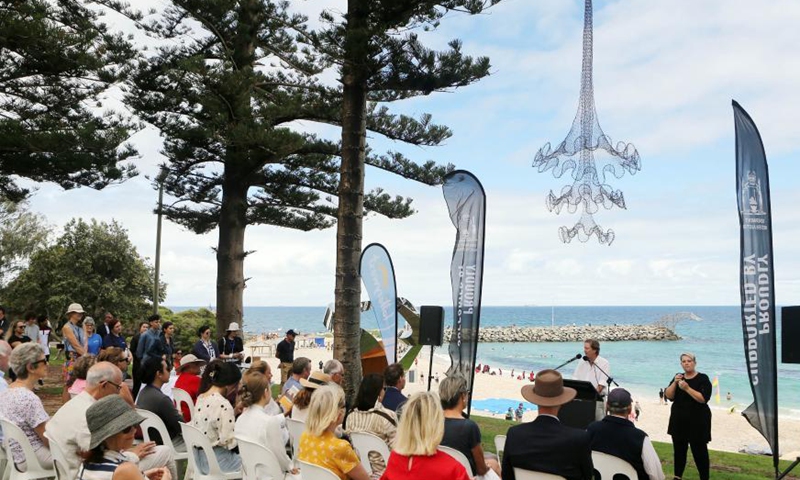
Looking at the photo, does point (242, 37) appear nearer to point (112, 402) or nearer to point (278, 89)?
point (278, 89)

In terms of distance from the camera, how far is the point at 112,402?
2525 mm

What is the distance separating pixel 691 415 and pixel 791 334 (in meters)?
0.98

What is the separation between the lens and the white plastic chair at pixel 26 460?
3.84m

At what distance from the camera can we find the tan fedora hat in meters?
3.35

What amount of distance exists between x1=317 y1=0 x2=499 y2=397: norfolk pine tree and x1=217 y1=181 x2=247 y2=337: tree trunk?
206 inches

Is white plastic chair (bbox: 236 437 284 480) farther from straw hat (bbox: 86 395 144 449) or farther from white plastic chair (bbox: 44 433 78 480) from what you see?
straw hat (bbox: 86 395 144 449)

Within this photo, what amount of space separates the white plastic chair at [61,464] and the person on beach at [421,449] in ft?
5.26

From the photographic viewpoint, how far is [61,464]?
338 cm

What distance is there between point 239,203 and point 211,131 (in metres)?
2.20

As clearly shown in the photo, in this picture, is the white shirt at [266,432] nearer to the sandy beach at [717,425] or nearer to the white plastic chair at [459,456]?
the white plastic chair at [459,456]

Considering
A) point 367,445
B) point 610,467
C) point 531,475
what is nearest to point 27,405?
point 367,445

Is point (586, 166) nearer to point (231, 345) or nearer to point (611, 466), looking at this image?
point (231, 345)

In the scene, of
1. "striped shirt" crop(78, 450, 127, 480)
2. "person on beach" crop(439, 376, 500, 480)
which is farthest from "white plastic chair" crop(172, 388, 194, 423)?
"striped shirt" crop(78, 450, 127, 480)

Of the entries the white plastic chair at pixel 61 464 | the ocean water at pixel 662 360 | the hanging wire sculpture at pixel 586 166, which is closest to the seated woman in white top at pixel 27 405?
the white plastic chair at pixel 61 464
